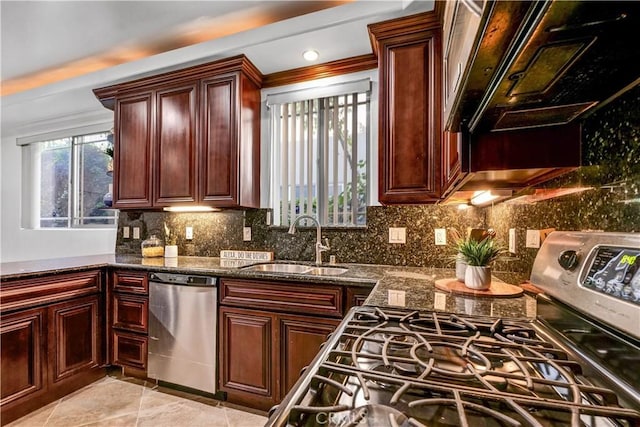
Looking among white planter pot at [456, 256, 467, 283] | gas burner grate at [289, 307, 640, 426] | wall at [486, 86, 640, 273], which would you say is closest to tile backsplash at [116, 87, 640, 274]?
wall at [486, 86, 640, 273]

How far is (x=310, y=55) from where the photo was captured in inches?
92.5

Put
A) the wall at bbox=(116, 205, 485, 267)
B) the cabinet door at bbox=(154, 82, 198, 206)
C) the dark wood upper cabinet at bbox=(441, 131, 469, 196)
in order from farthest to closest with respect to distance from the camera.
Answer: the cabinet door at bbox=(154, 82, 198, 206) < the wall at bbox=(116, 205, 485, 267) < the dark wood upper cabinet at bbox=(441, 131, 469, 196)

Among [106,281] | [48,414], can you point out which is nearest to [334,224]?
[106,281]

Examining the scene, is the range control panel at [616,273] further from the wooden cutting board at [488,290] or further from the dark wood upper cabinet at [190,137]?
the dark wood upper cabinet at [190,137]

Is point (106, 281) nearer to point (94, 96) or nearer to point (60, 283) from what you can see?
point (60, 283)

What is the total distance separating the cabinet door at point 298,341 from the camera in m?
1.91

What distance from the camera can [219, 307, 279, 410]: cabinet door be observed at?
2006 mm

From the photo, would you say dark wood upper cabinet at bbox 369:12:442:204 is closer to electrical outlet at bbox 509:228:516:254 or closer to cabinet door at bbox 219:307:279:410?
electrical outlet at bbox 509:228:516:254

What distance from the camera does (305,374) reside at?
68 cm

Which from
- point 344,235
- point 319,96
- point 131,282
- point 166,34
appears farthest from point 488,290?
point 166,34

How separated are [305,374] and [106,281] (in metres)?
2.50

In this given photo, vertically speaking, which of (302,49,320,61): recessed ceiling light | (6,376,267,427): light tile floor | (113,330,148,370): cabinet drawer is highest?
(302,49,320,61): recessed ceiling light

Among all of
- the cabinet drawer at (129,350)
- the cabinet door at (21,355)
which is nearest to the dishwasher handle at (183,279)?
the cabinet drawer at (129,350)

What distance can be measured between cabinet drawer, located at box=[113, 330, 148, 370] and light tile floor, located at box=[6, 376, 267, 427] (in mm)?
184
